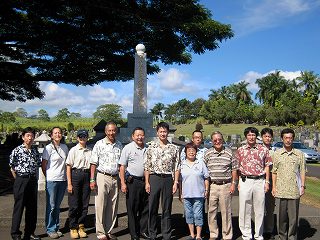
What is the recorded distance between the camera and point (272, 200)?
5477 millimetres

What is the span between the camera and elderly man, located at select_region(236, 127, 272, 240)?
200 inches

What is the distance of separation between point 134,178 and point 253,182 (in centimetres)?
176

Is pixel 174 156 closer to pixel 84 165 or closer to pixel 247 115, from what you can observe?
pixel 84 165

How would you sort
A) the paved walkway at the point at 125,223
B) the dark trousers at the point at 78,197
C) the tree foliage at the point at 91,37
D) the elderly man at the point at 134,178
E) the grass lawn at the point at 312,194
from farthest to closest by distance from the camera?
the tree foliage at the point at 91,37, the grass lawn at the point at 312,194, the paved walkway at the point at 125,223, the dark trousers at the point at 78,197, the elderly man at the point at 134,178

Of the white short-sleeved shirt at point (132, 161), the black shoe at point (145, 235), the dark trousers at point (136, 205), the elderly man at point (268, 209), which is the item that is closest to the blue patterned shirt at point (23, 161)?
the white short-sleeved shirt at point (132, 161)

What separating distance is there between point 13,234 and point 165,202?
2.26 m

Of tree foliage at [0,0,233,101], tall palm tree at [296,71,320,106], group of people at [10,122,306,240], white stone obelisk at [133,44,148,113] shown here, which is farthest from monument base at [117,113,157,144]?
tall palm tree at [296,71,320,106]

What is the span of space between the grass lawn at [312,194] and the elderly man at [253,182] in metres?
3.16

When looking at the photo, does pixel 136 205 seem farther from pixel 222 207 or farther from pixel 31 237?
pixel 31 237

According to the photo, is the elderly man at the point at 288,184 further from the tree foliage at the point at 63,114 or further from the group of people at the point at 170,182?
the tree foliage at the point at 63,114

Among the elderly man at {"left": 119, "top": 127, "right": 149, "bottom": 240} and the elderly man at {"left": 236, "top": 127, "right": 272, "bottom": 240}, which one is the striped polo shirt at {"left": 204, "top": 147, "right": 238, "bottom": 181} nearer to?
the elderly man at {"left": 236, "top": 127, "right": 272, "bottom": 240}

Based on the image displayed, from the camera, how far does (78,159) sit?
5.37 m

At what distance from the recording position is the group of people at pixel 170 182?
16.6 ft

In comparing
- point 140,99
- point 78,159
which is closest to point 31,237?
point 78,159
